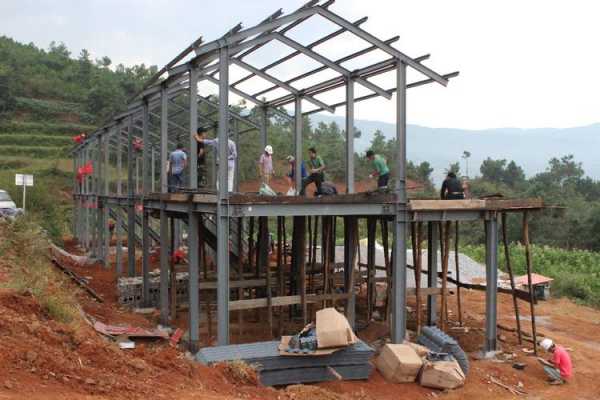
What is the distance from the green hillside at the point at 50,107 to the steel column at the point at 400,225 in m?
26.3

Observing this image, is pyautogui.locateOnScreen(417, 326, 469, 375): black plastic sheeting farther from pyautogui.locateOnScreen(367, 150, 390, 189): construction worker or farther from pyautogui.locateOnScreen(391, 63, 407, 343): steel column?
pyautogui.locateOnScreen(367, 150, 390, 189): construction worker

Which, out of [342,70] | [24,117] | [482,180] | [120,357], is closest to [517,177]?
[482,180]

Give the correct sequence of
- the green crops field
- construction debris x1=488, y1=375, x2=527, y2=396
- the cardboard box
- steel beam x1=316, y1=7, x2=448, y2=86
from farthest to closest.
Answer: the green crops field, steel beam x1=316, y1=7, x2=448, y2=86, the cardboard box, construction debris x1=488, y1=375, x2=527, y2=396

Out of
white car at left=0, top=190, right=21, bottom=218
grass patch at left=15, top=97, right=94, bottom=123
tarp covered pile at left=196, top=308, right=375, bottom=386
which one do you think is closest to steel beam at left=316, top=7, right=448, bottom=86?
tarp covered pile at left=196, top=308, right=375, bottom=386

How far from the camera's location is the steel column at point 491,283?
11984mm

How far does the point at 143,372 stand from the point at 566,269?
2496 centimetres

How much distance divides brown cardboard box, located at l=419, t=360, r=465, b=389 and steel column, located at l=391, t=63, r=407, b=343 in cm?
142

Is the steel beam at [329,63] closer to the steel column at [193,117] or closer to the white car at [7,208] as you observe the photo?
the steel column at [193,117]

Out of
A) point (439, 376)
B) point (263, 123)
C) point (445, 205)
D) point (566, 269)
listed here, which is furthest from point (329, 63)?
point (566, 269)

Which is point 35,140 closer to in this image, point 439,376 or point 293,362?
point 293,362

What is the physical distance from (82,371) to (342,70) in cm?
847

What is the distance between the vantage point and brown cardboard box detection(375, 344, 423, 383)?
9.92 metres

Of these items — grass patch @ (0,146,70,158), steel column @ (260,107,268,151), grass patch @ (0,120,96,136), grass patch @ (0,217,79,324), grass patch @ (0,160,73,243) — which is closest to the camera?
grass patch @ (0,217,79,324)

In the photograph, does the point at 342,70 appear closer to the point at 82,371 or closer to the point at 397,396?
the point at 397,396
